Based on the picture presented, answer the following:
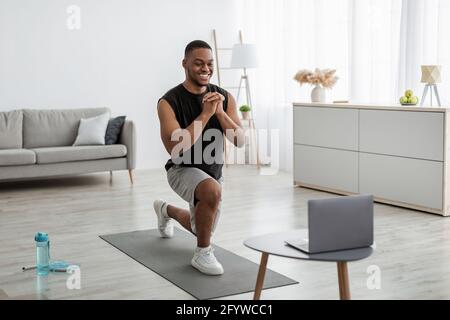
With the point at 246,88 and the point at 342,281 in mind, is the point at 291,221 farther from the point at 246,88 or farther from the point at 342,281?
the point at 246,88

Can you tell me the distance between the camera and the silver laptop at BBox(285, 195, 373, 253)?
2752 millimetres

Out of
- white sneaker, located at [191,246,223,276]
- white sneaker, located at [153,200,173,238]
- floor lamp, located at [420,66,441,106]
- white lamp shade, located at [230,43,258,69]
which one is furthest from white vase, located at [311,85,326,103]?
white sneaker, located at [191,246,223,276]

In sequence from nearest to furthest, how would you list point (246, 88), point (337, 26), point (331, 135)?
point (331, 135), point (337, 26), point (246, 88)

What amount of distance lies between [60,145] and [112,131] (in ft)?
2.00

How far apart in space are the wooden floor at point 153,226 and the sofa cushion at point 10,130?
17.8 inches

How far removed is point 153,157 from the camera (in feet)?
28.0

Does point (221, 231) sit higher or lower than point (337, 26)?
lower

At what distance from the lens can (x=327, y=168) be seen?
6.52 meters

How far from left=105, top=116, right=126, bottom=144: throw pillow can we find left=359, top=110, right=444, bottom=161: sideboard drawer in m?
2.69

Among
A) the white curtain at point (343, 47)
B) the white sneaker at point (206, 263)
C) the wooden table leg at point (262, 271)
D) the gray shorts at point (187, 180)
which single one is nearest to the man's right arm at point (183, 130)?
the gray shorts at point (187, 180)

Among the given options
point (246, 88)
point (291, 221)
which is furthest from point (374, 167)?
point (246, 88)

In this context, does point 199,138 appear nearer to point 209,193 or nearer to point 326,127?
point 209,193

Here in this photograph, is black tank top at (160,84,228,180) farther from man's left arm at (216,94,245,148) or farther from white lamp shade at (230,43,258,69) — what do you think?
white lamp shade at (230,43,258,69)

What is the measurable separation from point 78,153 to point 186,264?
323 cm
